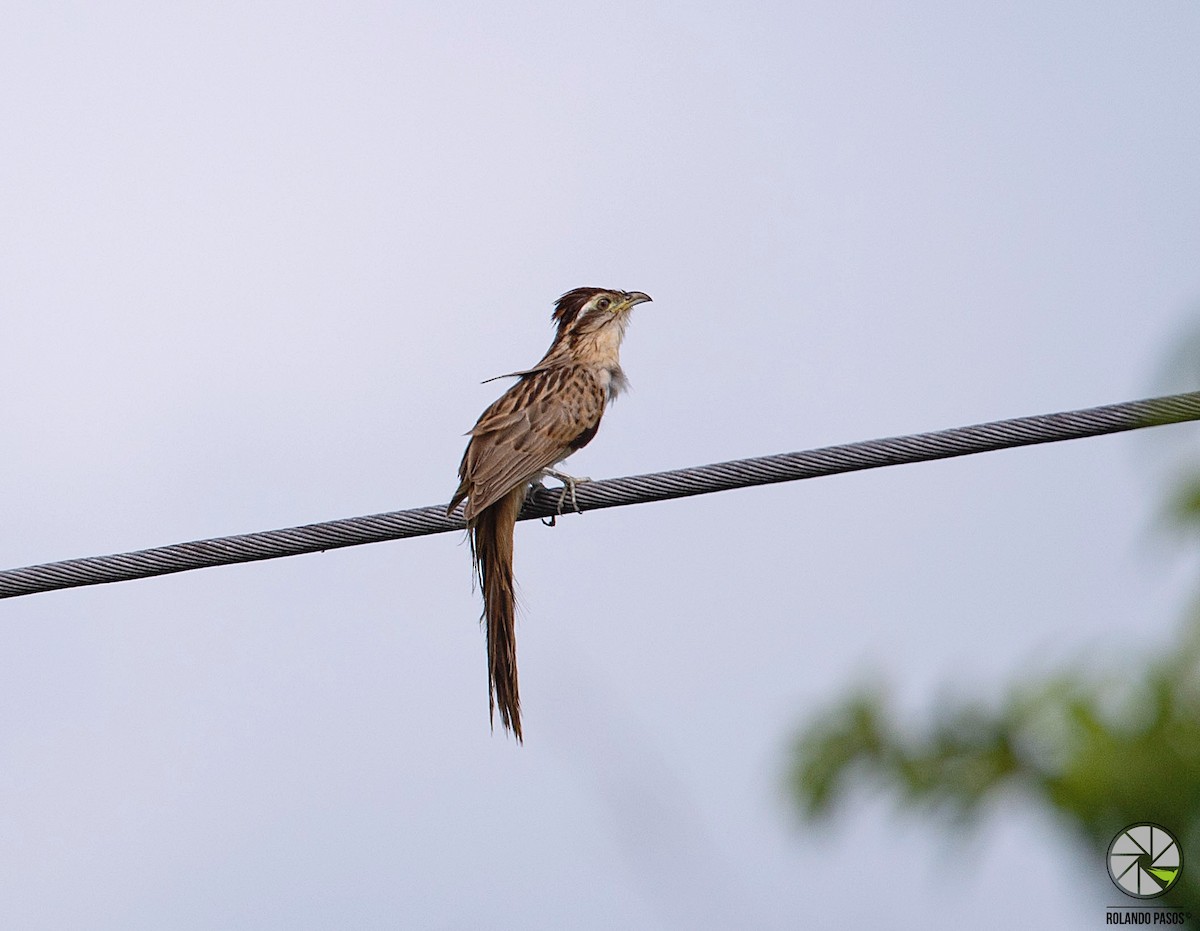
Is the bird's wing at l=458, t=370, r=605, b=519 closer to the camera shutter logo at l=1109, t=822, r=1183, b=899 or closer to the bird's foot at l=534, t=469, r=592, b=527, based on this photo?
the bird's foot at l=534, t=469, r=592, b=527

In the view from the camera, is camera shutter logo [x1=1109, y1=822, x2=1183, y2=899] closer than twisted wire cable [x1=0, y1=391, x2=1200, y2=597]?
Yes

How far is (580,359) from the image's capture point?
31.4 feet

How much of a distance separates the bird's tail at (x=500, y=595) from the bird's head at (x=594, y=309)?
6.66 feet

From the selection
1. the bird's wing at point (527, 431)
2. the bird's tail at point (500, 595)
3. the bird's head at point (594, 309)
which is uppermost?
the bird's head at point (594, 309)

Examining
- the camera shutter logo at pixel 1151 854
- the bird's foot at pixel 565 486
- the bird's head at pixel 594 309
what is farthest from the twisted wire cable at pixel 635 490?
the camera shutter logo at pixel 1151 854

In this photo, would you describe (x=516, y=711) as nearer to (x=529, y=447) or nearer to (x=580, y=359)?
(x=529, y=447)

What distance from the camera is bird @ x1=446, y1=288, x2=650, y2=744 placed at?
7.78 metres

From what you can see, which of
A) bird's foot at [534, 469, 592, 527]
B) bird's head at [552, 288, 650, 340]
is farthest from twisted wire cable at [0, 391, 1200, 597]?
bird's head at [552, 288, 650, 340]

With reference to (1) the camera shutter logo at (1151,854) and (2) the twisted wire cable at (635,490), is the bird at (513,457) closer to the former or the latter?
(2) the twisted wire cable at (635,490)

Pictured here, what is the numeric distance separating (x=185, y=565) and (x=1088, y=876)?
5527 mm

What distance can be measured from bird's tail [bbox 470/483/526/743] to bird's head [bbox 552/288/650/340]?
2030mm

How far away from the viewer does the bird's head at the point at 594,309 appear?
1001 cm

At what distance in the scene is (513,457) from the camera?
26.4 ft

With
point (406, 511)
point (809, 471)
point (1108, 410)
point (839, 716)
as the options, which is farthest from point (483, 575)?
point (839, 716)
